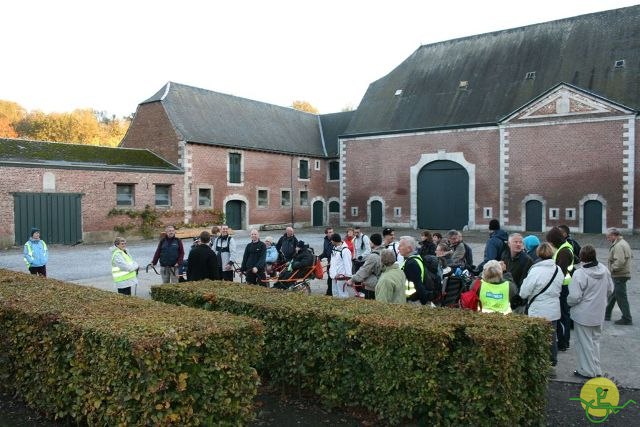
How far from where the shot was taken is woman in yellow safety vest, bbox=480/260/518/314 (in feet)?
18.1

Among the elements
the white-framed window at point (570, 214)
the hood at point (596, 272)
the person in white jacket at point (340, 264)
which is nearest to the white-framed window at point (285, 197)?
the white-framed window at point (570, 214)

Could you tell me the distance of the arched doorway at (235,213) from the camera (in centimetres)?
2927

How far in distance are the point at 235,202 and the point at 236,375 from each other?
26.4 m

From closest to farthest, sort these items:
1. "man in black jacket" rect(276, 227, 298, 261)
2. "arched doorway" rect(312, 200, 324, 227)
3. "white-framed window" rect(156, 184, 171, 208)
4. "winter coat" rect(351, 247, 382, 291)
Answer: "winter coat" rect(351, 247, 382, 291)
"man in black jacket" rect(276, 227, 298, 261)
"white-framed window" rect(156, 184, 171, 208)
"arched doorway" rect(312, 200, 324, 227)

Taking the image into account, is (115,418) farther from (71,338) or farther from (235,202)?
(235,202)

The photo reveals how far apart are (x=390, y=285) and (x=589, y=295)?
2.24 m

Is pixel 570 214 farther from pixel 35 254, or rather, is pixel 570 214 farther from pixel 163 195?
pixel 35 254

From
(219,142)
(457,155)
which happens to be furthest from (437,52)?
(219,142)

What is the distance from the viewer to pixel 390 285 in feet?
19.1

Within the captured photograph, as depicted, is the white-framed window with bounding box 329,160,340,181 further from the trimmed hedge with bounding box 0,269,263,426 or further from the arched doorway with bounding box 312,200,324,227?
the trimmed hedge with bounding box 0,269,263,426

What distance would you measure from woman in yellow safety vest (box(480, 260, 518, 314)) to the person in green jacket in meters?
0.92

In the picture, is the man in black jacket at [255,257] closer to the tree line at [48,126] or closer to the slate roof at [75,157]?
the slate roof at [75,157]

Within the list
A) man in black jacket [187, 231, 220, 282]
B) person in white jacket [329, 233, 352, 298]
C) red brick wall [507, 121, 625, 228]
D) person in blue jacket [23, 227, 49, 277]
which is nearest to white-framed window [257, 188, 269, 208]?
red brick wall [507, 121, 625, 228]

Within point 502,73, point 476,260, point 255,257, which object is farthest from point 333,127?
point 255,257
